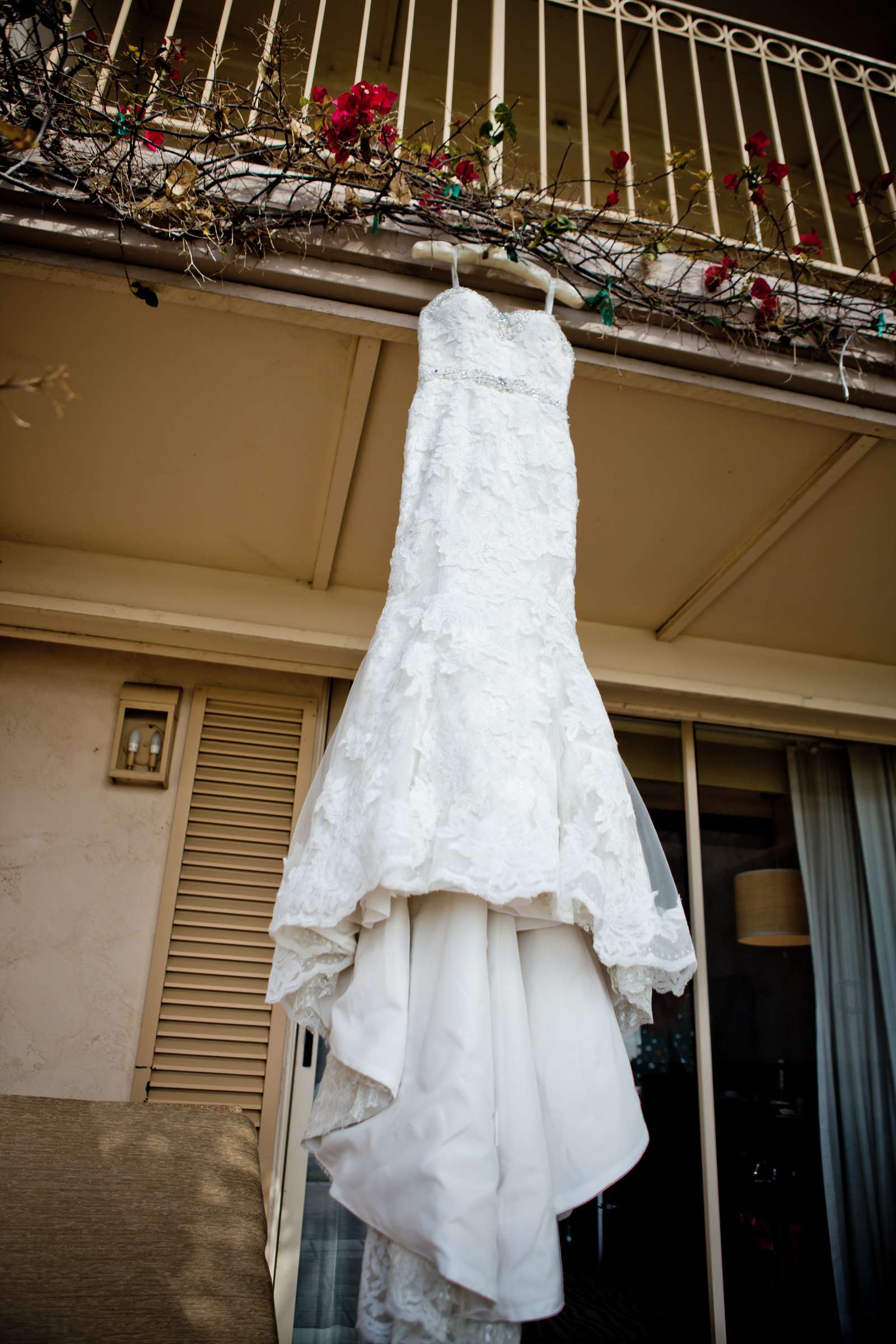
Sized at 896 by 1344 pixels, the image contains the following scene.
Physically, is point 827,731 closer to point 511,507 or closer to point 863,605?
point 863,605

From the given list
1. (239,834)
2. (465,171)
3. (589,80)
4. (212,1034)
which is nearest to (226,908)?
(239,834)

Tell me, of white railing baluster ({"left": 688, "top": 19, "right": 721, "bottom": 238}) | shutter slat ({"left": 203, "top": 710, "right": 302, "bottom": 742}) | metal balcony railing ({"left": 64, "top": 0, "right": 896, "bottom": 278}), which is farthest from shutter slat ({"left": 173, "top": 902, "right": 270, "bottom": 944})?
metal balcony railing ({"left": 64, "top": 0, "right": 896, "bottom": 278})

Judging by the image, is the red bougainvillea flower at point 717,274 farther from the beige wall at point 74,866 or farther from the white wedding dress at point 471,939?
the beige wall at point 74,866

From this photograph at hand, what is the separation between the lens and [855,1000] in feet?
10.9

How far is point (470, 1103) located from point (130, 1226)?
630mm

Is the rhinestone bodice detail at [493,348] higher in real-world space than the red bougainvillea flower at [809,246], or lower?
lower

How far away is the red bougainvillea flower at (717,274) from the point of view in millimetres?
2309

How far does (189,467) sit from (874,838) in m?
3.14

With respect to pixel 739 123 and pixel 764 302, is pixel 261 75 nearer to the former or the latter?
pixel 764 302

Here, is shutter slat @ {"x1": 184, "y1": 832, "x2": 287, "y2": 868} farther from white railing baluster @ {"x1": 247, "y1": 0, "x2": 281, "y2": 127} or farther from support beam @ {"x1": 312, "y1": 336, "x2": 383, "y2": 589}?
white railing baluster @ {"x1": 247, "y1": 0, "x2": 281, "y2": 127}

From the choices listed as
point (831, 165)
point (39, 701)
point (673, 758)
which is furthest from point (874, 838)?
point (831, 165)

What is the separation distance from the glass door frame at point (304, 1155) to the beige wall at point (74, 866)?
0.53 meters

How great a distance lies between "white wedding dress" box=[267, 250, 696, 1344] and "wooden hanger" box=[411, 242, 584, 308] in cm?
83

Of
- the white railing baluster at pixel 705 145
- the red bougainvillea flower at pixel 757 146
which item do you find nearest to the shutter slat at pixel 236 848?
the white railing baluster at pixel 705 145
